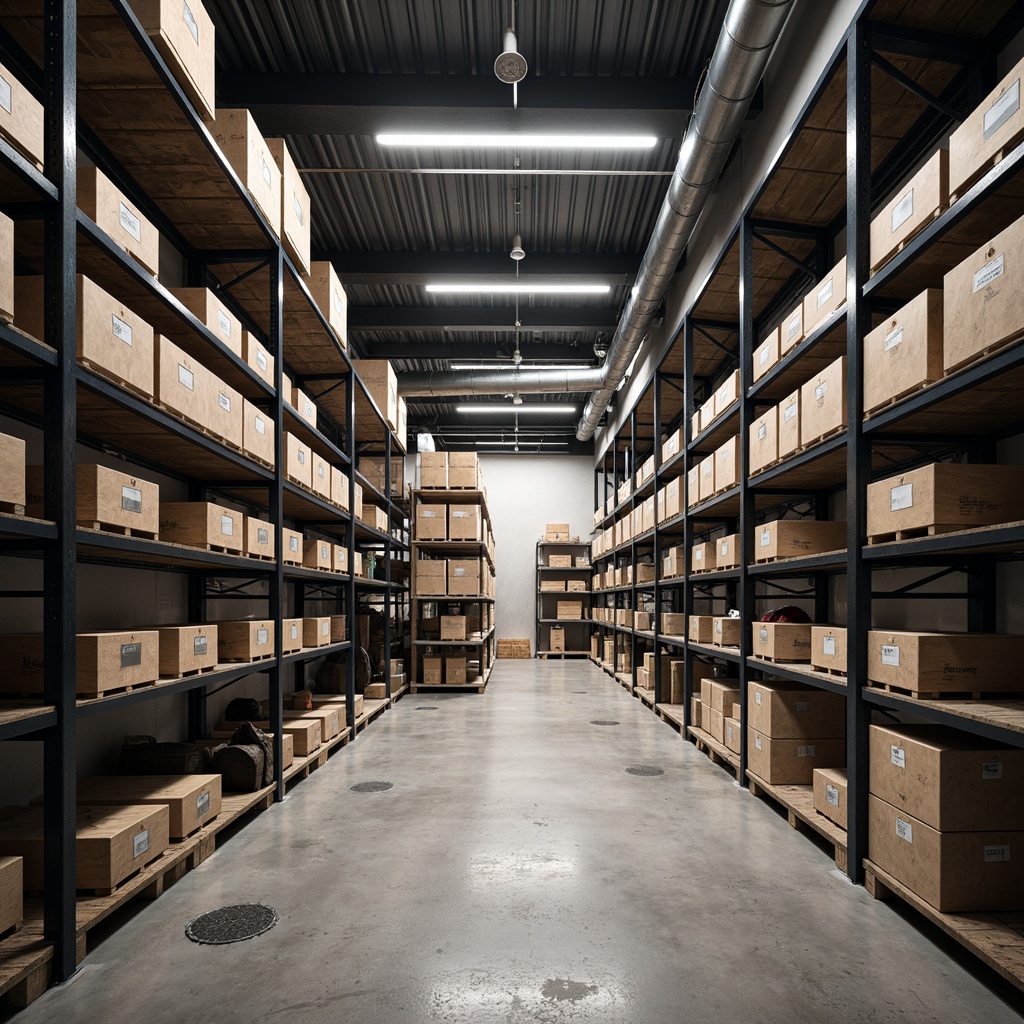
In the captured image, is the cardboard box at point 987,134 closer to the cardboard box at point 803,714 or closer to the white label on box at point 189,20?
the cardboard box at point 803,714

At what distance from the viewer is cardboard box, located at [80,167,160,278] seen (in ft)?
11.1

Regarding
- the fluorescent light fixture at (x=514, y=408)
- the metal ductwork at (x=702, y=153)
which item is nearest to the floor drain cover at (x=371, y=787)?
the metal ductwork at (x=702, y=153)

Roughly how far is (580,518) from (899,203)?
16.5m

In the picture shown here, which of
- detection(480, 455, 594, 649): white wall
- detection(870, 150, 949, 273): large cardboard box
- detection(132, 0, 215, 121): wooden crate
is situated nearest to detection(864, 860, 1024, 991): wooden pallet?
detection(870, 150, 949, 273): large cardboard box

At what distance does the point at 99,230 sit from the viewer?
3.24 meters

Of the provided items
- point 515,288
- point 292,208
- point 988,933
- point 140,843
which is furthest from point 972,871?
point 515,288

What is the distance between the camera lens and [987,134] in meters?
3.09

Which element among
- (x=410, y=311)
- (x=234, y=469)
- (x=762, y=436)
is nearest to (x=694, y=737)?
(x=762, y=436)

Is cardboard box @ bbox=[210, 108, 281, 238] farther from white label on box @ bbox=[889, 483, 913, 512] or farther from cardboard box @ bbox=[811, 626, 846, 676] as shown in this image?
cardboard box @ bbox=[811, 626, 846, 676]

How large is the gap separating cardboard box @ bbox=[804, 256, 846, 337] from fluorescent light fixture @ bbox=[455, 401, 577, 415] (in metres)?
11.1

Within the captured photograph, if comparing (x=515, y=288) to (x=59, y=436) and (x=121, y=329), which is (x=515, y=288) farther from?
(x=59, y=436)

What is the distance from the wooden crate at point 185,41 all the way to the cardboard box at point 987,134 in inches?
148

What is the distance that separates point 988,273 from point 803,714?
335 cm

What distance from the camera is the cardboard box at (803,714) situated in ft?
17.3
